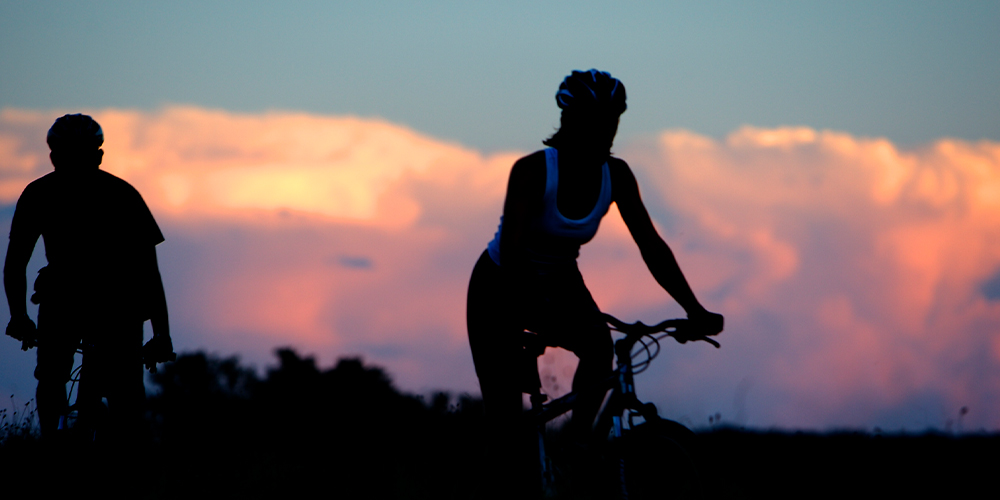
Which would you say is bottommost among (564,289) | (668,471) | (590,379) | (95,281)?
(668,471)

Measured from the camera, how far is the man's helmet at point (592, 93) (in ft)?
15.2

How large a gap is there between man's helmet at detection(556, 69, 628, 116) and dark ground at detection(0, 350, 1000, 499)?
1583 mm

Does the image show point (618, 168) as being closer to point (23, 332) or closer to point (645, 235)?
point (645, 235)

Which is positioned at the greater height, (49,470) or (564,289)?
(564,289)

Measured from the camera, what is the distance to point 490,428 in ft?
16.1

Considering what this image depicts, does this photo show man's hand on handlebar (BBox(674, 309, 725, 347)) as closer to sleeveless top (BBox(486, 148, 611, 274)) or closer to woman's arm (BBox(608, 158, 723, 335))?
woman's arm (BBox(608, 158, 723, 335))

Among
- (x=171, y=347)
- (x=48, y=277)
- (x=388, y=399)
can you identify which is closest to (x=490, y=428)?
(x=171, y=347)

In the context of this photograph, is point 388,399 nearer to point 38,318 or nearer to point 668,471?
point 38,318

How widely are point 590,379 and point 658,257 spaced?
696 millimetres

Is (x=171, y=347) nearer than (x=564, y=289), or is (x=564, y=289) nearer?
(x=564, y=289)

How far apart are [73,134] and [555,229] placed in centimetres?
298

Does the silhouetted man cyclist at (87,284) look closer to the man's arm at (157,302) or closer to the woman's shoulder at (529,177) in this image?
the man's arm at (157,302)

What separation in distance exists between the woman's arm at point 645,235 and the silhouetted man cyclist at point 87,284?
111 inches

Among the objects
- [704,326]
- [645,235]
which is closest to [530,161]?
[645,235]
